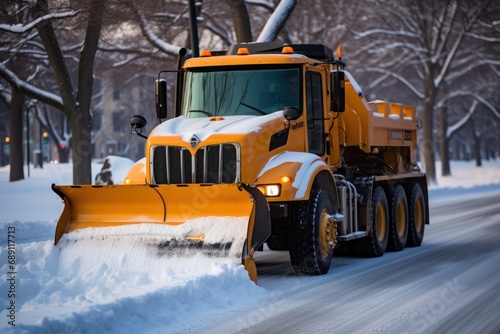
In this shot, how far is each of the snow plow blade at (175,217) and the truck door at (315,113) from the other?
2368 millimetres

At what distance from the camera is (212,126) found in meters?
11.0

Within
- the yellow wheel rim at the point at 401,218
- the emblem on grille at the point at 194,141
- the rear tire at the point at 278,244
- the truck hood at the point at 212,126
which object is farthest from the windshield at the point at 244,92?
the yellow wheel rim at the point at 401,218

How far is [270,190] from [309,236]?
813 millimetres

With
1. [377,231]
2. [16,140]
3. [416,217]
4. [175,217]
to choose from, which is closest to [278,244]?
[377,231]

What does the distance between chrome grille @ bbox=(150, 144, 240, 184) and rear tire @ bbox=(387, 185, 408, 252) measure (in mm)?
4710

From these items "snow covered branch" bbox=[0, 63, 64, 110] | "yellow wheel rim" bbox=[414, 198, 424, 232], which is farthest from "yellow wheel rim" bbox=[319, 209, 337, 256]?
"snow covered branch" bbox=[0, 63, 64, 110]

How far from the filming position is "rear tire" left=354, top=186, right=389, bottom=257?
44.3 ft

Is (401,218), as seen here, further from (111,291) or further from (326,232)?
(111,291)

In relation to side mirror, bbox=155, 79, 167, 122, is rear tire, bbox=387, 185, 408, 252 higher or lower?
lower

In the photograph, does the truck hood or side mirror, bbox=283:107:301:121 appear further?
side mirror, bbox=283:107:301:121

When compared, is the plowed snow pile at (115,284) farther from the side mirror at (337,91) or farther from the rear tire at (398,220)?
the rear tire at (398,220)

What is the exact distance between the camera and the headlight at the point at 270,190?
10.5 metres

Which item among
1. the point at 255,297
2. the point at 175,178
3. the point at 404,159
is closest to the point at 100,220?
the point at 175,178

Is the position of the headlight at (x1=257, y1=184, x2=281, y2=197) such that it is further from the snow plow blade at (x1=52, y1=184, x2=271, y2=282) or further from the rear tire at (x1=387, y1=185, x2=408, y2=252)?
the rear tire at (x1=387, y1=185, x2=408, y2=252)
